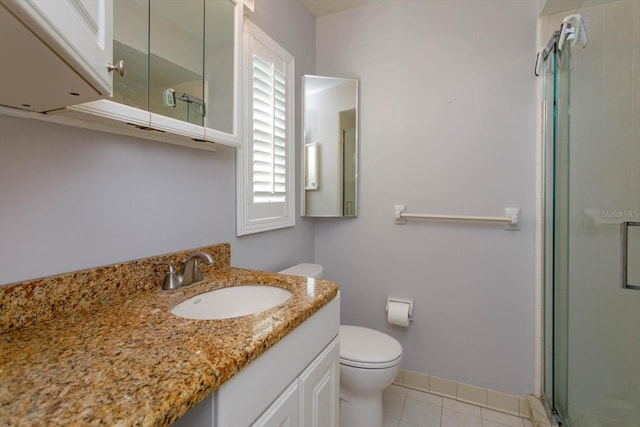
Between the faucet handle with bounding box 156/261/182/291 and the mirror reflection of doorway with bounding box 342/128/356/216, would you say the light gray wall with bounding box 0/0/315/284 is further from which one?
the mirror reflection of doorway with bounding box 342/128/356/216

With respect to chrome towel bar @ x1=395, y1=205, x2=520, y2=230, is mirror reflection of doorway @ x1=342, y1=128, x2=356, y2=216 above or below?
above

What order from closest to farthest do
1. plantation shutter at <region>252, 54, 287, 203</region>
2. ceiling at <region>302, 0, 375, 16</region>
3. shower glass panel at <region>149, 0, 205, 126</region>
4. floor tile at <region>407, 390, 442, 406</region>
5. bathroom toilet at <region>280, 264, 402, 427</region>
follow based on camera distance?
shower glass panel at <region>149, 0, 205, 126</region> → bathroom toilet at <region>280, 264, 402, 427</region> → plantation shutter at <region>252, 54, 287, 203</region> → floor tile at <region>407, 390, 442, 406</region> → ceiling at <region>302, 0, 375, 16</region>

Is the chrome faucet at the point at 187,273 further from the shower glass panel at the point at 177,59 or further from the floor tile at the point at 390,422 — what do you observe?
the floor tile at the point at 390,422

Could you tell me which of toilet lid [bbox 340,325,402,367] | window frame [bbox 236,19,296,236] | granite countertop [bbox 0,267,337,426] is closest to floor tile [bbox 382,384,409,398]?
toilet lid [bbox 340,325,402,367]

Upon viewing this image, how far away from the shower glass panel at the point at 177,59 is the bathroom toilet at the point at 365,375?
1.23 m

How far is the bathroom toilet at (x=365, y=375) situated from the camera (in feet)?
4.57

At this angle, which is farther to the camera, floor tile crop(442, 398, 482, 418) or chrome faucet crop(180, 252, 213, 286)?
floor tile crop(442, 398, 482, 418)

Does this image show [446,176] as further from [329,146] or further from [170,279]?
[170,279]

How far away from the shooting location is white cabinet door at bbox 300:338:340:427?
0.91 meters

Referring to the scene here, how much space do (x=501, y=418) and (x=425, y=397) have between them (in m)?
0.40

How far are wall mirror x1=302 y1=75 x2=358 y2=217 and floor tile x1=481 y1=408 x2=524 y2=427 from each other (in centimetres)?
137

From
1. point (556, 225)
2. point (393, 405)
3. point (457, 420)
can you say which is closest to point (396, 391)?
point (393, 405)

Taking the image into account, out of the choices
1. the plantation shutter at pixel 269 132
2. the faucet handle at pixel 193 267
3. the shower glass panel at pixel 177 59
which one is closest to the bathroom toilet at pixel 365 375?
the faucet handle at pixel 193 267

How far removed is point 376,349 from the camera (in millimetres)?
1485
